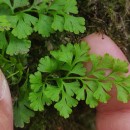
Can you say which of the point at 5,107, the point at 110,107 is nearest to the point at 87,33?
the point at 110,107

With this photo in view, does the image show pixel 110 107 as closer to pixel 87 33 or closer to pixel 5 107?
pixel 87 33

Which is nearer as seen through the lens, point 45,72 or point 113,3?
point 45,72

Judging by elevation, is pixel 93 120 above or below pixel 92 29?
below

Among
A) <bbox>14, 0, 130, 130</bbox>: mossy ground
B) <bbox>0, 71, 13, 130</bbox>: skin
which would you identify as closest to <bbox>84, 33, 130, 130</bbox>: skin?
<bbox>14, 0, 130, 130</bbox>: mossy ground

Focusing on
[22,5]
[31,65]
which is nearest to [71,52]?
[31,65]

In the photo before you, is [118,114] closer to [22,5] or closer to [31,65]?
[31,65]
